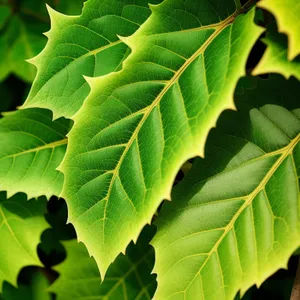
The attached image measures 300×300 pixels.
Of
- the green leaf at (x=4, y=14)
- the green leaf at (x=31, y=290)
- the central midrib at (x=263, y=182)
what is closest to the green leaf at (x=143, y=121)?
the central midrib at (x=263, y=182)

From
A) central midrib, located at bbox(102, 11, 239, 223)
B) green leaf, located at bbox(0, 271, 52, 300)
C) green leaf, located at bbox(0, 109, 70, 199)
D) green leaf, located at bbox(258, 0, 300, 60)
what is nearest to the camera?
green leaf, located at bbox(258, 0, 300, 60)

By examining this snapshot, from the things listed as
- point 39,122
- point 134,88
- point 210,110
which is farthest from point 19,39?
point 210,110

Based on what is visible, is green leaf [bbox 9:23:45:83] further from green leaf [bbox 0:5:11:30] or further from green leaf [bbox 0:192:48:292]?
green leaf [bbox 0:192:48:292]

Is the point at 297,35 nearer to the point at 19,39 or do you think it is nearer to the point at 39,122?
the point at 39,122

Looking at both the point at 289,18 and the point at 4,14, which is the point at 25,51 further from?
the point at 289,18

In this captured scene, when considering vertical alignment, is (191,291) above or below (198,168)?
below

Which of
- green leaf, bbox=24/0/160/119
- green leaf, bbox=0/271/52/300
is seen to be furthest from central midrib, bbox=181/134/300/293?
green leaf, bbox=0/271/52/300
